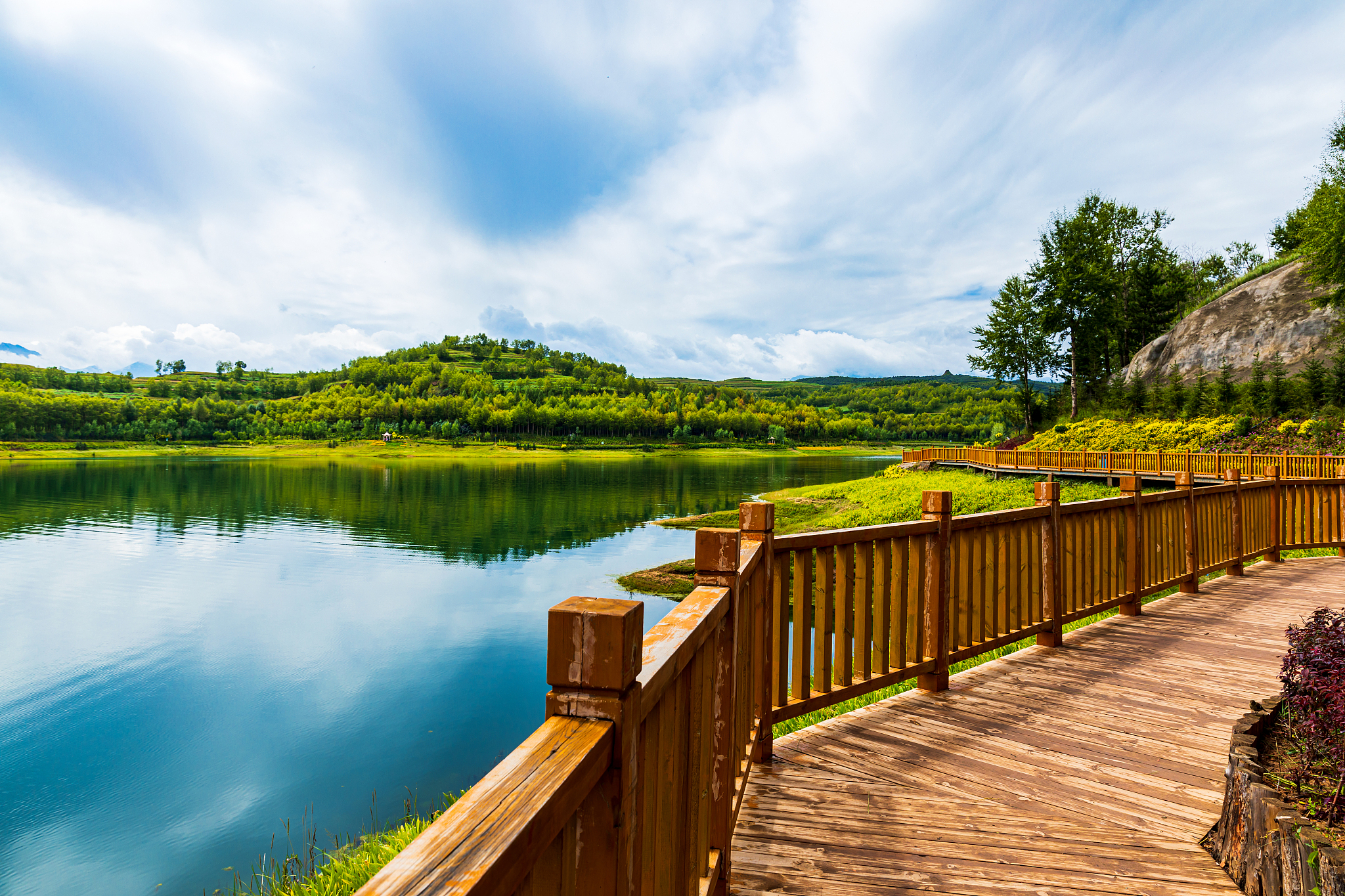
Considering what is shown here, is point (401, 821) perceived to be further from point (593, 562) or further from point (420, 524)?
point (420, 524)

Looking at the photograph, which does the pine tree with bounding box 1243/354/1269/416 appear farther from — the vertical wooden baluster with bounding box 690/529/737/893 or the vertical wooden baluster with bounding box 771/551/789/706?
the vertical wooden baluster with bounding box 690/529/737/893

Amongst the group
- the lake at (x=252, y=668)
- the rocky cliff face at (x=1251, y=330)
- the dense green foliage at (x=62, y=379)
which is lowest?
the lake at (x=252, y=668)

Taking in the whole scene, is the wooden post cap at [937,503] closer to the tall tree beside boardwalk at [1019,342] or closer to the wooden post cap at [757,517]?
the wooden post cap at [757,517]

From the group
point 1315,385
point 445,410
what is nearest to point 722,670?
point 1315,385

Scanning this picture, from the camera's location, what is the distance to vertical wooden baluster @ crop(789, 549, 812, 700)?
3730 mm

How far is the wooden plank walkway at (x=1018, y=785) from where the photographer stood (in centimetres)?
283

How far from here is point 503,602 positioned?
70.7 ft

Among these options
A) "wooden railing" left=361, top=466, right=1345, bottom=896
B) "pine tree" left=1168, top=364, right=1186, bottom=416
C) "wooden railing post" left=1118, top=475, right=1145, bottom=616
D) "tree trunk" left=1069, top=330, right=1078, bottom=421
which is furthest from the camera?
"tree trunk" left=1069, top=330, right=1078, bottom=421

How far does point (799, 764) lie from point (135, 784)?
501 inches

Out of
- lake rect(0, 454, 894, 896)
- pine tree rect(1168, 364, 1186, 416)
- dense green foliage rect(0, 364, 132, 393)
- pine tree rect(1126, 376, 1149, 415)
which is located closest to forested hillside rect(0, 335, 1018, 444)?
dense green foliage rect(0, 364, 132, 393)

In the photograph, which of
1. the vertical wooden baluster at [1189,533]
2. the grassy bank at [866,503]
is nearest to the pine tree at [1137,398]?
the grassy bank at [866,503]

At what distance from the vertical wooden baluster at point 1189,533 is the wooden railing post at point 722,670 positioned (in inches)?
312

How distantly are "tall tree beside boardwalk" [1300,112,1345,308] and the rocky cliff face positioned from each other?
91.8 inches

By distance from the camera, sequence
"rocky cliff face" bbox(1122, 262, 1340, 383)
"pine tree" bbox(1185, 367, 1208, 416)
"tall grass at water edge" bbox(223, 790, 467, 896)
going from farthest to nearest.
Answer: "rocky cliff face" bbox(1122, 262, 1340, 383), "pine tree" bbox(1185, 367, 1208, 416), "tall grass at water edge" bbox(223, 790, 467, 896)
